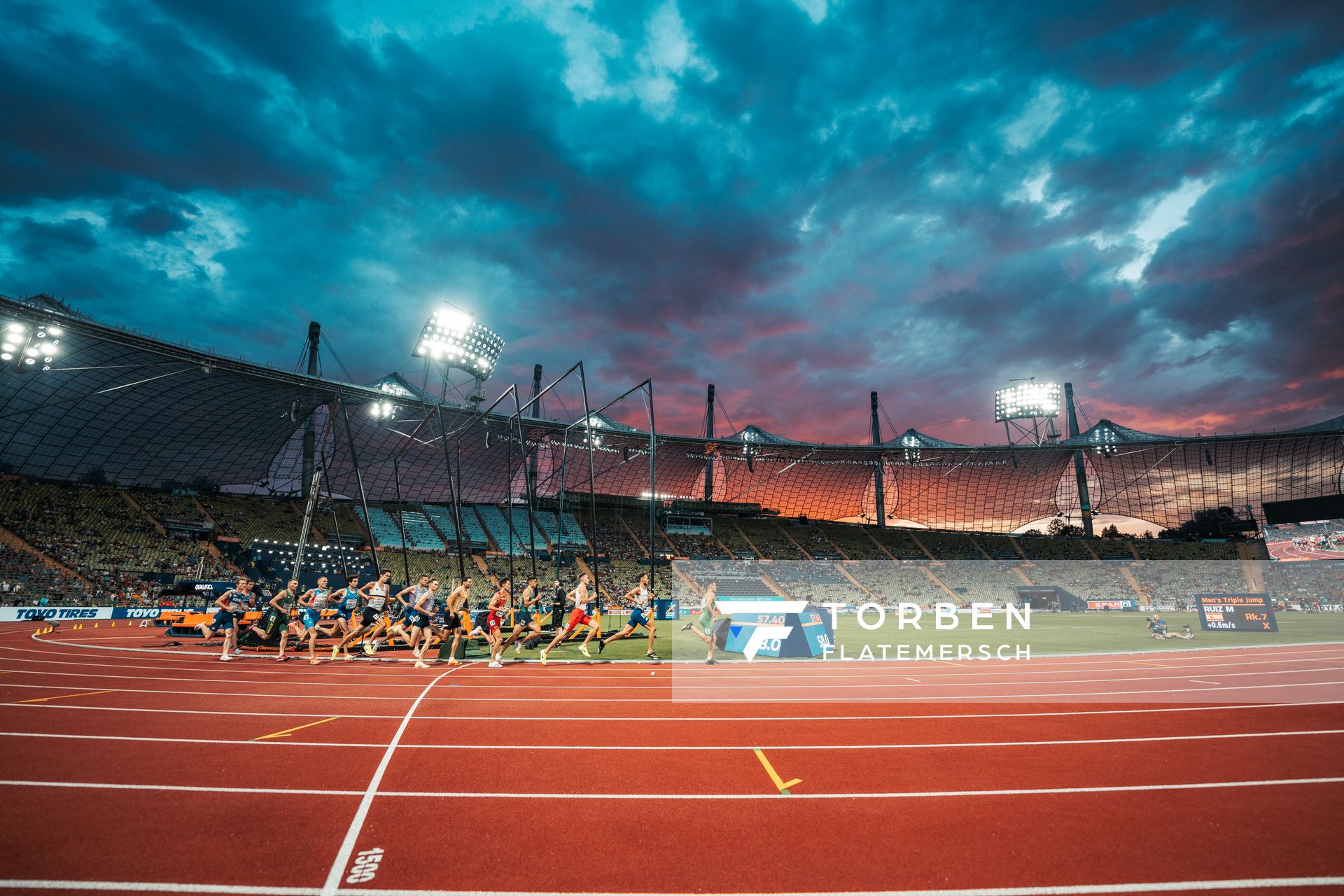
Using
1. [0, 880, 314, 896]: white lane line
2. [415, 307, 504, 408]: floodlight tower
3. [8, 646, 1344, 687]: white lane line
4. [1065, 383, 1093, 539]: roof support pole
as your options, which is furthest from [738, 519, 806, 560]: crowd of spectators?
[0, 880, 314, 896]: white lane line

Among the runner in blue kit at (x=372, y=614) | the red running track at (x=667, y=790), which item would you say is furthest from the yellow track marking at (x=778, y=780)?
the runner in blue kit at (x=372, y=614)

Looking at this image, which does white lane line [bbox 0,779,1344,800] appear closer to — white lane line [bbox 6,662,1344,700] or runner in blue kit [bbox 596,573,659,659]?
white lane line [bbox 6,662,1344,700]

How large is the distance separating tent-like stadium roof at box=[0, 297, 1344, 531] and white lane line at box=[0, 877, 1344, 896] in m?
17.7

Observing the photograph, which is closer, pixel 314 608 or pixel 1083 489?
pixel 314 608

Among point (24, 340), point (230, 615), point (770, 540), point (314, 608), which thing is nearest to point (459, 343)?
point (314, 608)

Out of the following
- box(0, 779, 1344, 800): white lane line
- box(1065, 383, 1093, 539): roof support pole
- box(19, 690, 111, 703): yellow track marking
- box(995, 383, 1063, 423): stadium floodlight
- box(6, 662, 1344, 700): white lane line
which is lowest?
box(6, 662, 1344, 700): white lane line

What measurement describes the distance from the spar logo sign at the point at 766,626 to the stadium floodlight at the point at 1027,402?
5476 centimetres

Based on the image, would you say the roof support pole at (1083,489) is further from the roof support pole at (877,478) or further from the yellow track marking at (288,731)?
the yellow track marking at (288,731)

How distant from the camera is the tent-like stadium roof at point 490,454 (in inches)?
1207

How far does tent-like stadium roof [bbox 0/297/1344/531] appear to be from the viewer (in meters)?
30.7

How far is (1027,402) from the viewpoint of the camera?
59812mm

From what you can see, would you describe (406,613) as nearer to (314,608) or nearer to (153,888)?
(314,608)

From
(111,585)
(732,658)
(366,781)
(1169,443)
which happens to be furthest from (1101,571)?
(111,585)

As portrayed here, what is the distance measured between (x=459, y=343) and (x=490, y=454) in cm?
2691
